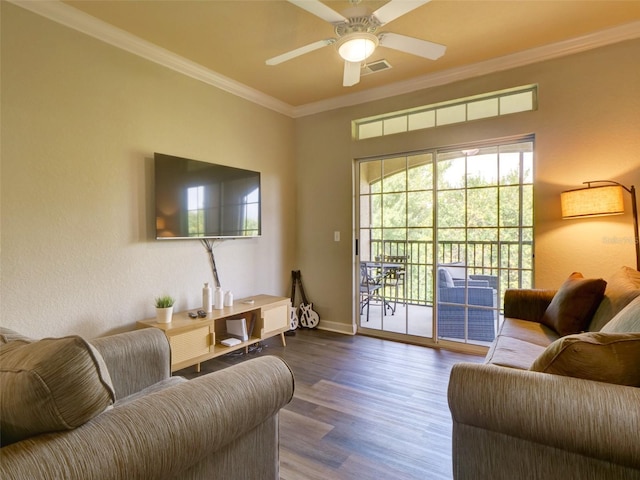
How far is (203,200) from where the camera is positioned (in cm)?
308

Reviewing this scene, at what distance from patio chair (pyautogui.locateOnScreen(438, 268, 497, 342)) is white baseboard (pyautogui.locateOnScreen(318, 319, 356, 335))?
988 mm

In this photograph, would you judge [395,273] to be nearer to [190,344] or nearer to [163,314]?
[190,344]

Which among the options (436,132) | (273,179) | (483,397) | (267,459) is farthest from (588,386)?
(273,179)

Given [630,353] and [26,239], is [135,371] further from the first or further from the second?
[630,353]

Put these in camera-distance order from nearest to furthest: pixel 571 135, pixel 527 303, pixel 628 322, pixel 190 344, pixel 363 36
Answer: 1. pixel 628 322
2. pixel 363 36
3. pixel 527 303
4. pixel 190 344
5. pixel 571 135

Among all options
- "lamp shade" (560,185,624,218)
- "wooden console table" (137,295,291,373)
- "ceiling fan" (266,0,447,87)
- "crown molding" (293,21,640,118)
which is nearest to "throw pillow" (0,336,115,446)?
"wooden console table" (137,295,291,373)

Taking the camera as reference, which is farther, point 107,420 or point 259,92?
point 259,92

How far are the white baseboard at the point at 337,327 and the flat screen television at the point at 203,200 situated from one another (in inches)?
55.6

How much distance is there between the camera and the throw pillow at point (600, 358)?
1.05 m

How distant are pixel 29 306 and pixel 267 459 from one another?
1.97 metres

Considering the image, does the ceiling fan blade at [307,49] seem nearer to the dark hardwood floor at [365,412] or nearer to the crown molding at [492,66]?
the crown molding at [492,66]

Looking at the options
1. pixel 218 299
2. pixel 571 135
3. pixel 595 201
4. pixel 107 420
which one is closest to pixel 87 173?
pixel 218 299

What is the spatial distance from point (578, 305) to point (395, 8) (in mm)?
2078

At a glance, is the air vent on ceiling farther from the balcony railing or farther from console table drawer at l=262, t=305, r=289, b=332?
console table drawer at l=262, t=305, r=289, b=332
